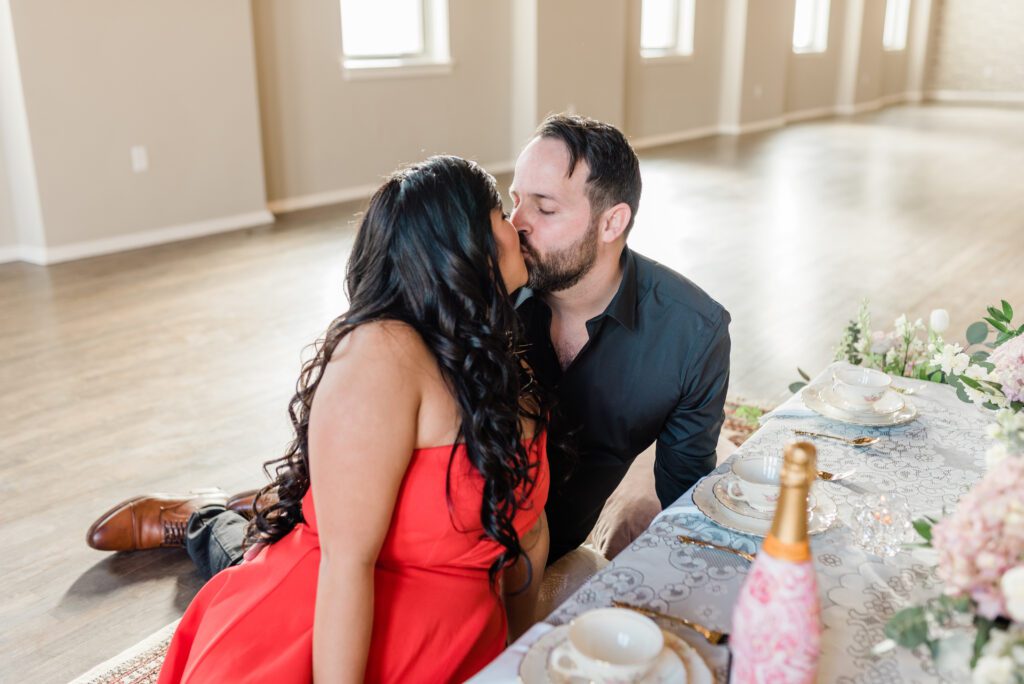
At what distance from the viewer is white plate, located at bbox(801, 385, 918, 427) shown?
1.61 m

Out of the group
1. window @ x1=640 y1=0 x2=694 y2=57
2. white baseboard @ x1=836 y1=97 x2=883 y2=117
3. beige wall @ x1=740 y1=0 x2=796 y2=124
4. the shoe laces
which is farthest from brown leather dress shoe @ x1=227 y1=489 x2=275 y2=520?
white baseboard @ x1=836 y1=97 x2=883 y2=117

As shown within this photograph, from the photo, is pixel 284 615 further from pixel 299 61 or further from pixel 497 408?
pixel 299 61

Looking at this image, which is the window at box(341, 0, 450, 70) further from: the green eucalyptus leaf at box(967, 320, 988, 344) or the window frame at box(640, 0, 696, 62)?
the green eucalyptus leaf at box(967, 320, 988, 344)

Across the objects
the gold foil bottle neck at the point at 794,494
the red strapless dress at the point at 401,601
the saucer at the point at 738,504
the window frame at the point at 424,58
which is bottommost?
the red strapless dress at the point at 401,601

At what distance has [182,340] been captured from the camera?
4.22 meters

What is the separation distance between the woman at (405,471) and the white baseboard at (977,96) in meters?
18.7

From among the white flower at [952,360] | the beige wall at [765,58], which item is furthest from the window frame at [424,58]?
the white flower at [952,360]

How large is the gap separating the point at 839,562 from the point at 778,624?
46cm

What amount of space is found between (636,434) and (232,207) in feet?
16.7

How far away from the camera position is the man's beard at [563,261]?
182cm

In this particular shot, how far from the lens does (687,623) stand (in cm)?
108

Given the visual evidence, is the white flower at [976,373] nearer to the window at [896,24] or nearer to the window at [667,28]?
the window at [667,28]

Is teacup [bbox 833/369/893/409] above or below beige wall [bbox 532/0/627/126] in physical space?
below

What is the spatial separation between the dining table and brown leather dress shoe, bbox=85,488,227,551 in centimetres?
152
